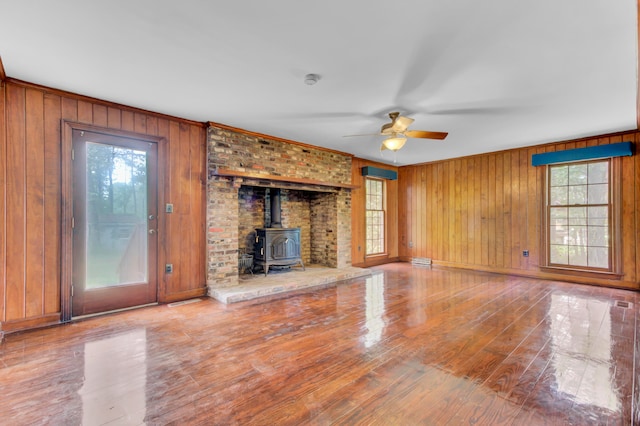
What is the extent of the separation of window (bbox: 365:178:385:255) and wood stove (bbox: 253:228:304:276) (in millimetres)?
2273

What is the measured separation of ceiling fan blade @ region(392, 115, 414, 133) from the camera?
3590mm

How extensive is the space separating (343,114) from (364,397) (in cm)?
327

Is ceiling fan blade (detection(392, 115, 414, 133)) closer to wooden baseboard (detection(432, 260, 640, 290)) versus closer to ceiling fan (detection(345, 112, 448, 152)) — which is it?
ceiling fan (detection(345, 112, 448, 152))

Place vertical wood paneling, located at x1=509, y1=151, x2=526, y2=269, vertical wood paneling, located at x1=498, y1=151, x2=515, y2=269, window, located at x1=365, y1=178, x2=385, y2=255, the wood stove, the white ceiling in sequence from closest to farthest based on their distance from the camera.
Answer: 1. the white ceiling
2. the wood stove
3. vertical wood paneling, located at x1=509, y1=151, x2=526, y2=269
4. vertical wood paneling, located at x1=498, y1=151, x2=515, y2=269
5. window, located at x1=365, y1=178, x2=385, y2=255

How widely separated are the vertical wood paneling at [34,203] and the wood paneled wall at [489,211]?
6.95 metres

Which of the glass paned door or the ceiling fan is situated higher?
the ceiling fan

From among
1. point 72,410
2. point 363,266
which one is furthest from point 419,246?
point 72,410

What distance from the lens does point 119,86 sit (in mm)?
3125

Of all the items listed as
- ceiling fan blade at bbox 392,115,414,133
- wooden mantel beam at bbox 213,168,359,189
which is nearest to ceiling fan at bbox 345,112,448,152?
ceiling fan blade at bbox 392,115,414,133

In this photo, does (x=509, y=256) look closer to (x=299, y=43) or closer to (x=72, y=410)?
(x=299, y=43)

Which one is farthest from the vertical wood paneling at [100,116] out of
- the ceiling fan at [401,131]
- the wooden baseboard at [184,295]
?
the ceiling fan at [401,131]

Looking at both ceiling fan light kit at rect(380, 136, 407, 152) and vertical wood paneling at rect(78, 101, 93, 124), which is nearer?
vertical wood paneling at rect(78, 101, 93, 124)

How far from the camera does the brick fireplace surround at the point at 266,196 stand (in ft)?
14.3

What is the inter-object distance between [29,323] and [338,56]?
414 cm
